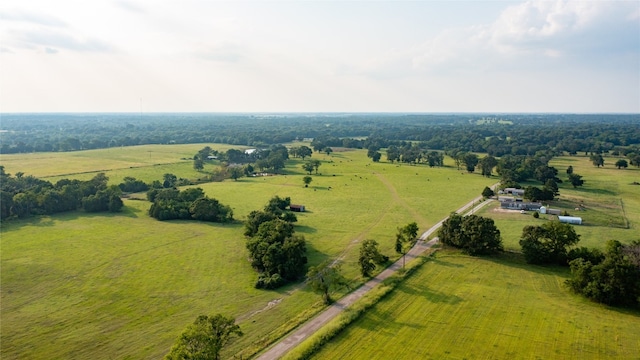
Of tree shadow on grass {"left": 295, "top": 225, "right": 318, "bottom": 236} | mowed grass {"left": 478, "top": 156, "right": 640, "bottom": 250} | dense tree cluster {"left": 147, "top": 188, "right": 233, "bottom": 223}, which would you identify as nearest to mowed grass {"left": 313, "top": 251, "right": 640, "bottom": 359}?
mowed grass {"left": 478, "top": 156, "right": 640, "bottom": 250}

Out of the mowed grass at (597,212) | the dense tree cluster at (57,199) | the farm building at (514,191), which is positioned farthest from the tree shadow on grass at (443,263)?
the dense tree cluster at (57,199)

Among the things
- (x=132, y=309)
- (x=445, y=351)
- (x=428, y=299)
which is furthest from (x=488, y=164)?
(x=132, y=309)

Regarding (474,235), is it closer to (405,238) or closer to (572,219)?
(405,238)

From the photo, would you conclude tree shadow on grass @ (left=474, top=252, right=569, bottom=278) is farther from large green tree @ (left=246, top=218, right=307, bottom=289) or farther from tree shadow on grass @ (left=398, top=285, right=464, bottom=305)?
large green tree @ (left=246, top=218, right=307, bottom=289)

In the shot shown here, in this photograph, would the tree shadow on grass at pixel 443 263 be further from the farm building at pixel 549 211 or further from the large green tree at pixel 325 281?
the farm building at pixel 549 211

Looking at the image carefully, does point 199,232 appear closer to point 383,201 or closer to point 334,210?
point 334,210

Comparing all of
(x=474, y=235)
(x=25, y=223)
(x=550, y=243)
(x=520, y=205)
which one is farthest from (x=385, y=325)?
(x=25, y=223)
